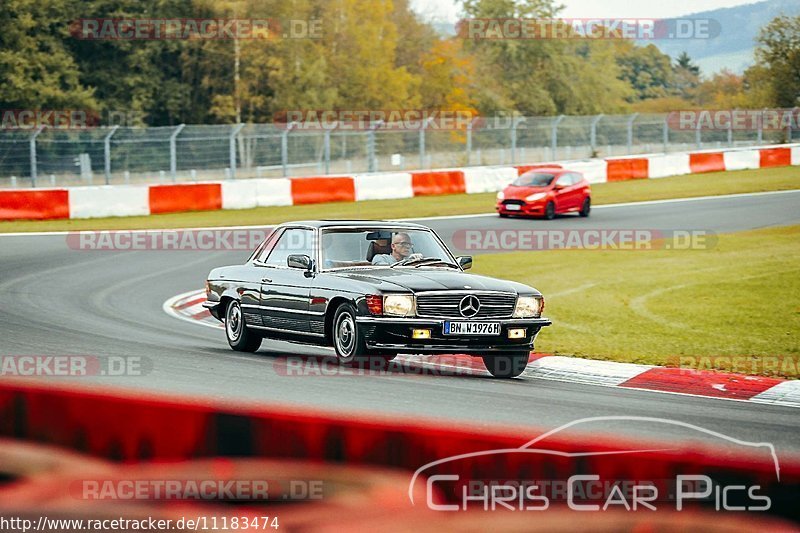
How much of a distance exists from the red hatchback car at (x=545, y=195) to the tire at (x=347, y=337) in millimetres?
17659

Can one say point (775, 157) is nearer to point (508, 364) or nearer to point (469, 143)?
point (469, 143)

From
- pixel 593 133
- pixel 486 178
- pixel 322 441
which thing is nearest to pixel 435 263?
pixel 322 441

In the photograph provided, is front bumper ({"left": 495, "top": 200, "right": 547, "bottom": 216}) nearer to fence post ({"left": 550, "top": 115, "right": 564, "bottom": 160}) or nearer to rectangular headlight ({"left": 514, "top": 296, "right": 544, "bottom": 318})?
fence post ({"left": 550, "top": 115, "right": 564, "bottom": 160})

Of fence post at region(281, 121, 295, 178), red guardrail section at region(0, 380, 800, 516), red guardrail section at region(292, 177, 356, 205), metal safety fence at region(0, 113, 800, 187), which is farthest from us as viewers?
fence post at region(281, 121, 295, 178)

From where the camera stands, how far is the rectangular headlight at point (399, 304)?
32.4 feet

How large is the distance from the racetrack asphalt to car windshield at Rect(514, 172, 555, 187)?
34.4 ft

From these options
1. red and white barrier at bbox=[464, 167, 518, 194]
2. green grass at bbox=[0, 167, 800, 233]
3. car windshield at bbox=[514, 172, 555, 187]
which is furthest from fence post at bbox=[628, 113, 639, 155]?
car windshield at bbox=[514, 172, 555, 187]

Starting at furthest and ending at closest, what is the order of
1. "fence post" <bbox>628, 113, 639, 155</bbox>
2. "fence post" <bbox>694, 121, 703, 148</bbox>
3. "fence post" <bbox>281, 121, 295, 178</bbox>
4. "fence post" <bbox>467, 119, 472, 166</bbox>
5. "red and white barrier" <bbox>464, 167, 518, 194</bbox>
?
"fence post" <bbox>694, 121, 703, 148</bbox> → "fence post" <bbox>628, 113, 639, 155</bbox> → "fence post" <bbox>467, 119, 472, 166</bbox> → "red and white barrier" <bbox>464, 167, 518, 194</bbox> → "fence post" <bbox>281, 121, 295, 178</bbox>

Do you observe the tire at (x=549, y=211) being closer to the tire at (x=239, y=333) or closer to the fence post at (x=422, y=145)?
the fence post at (x=422, y=145)

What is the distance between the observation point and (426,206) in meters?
30.3

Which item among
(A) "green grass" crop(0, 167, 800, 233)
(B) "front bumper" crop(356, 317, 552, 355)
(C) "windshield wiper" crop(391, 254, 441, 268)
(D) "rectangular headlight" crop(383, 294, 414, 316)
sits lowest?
(A) "green grass" crop(0, 167, 800, 233)

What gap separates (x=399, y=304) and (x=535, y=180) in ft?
63.6

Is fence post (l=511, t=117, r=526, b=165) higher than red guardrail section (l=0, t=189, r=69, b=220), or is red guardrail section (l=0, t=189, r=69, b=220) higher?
fence post (l=511, t=117, r=526, b=165)

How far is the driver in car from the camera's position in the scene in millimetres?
11047
